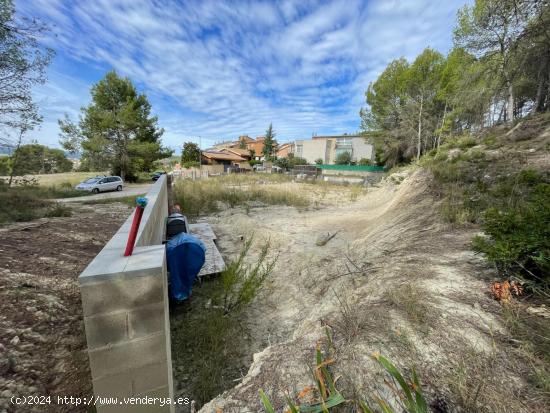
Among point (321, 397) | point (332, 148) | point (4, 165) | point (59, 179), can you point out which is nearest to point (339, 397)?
point (321, 397)

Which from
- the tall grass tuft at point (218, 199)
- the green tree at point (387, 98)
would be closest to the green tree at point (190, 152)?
the green tree at point (387, 98)

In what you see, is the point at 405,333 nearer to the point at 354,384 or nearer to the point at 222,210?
the point at 354,384

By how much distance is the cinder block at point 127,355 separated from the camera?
4.60 feet

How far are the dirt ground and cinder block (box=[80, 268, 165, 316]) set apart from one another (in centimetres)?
125

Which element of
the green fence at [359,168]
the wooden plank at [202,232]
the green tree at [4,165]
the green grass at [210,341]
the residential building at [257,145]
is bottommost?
the green grass at [210,341]

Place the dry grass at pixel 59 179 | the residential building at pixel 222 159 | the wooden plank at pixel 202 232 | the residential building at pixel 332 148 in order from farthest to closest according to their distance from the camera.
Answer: the residential building at pixel 222 159, the residential building at pixel 332 148, the dry grass at pixel 59 179, the wooden plank at pixel 202 232

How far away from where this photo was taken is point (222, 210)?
9.42 metres

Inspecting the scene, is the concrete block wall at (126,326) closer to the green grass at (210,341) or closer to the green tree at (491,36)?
the green grass at (210,341)

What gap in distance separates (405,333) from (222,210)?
8393 millimetres

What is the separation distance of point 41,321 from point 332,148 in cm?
4246

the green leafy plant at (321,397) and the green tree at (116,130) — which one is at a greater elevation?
the green tree at (116,130)

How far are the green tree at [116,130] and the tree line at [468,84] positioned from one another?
79.9ft

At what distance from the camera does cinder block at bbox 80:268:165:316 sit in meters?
1.31

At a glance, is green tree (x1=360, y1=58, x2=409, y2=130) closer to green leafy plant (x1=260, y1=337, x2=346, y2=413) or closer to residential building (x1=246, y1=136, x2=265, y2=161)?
green leafy plant (x1=260, y1=337, x2=346, y2=413)
